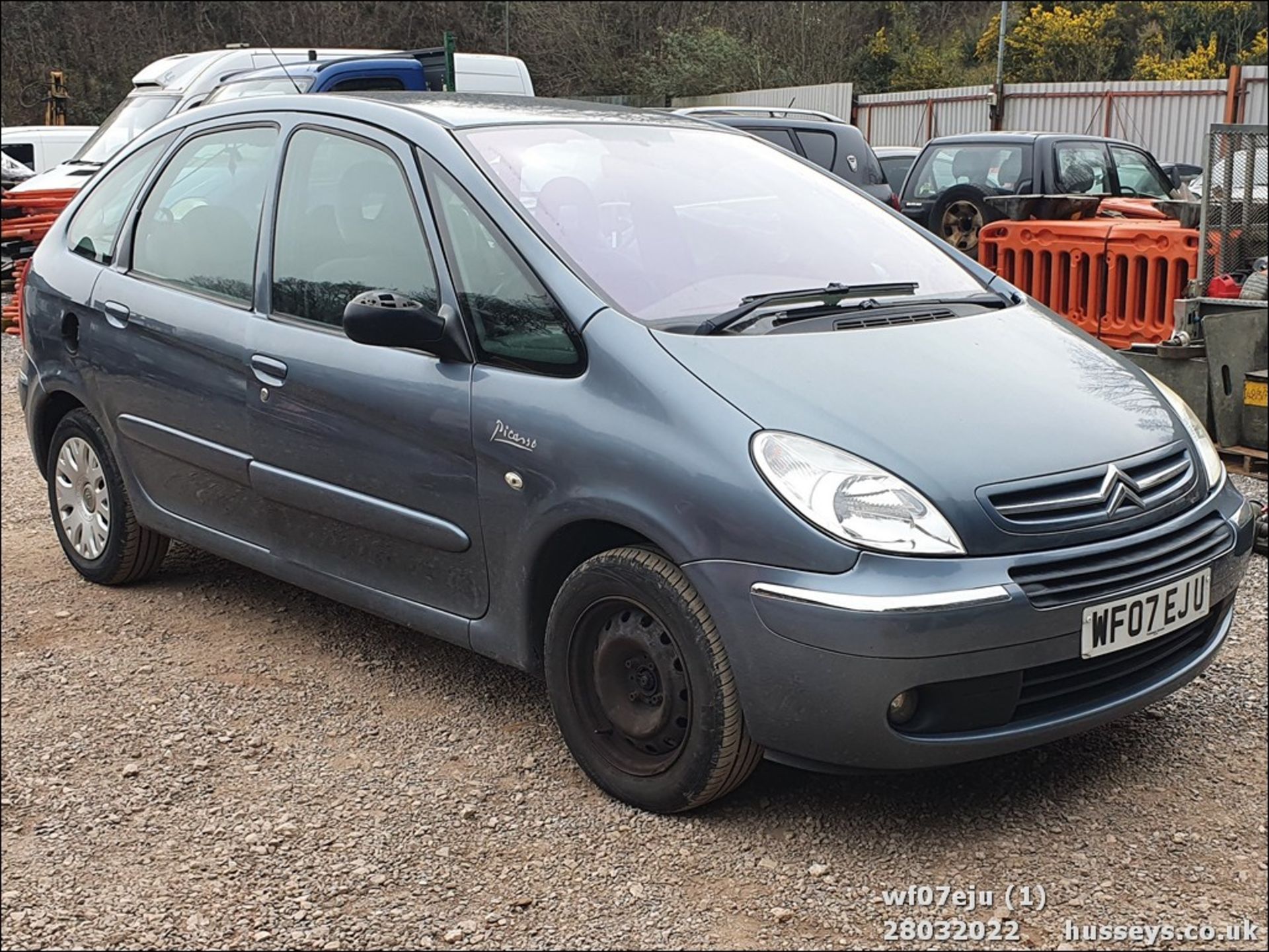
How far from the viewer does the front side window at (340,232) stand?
12.8ft

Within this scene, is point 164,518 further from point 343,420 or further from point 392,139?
point 392,139

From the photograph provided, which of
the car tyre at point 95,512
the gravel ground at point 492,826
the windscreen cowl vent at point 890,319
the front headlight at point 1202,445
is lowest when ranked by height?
the gravel ground at point 492,826

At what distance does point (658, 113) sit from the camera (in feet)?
15.1

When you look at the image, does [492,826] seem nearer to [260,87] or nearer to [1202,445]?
[1202,445]

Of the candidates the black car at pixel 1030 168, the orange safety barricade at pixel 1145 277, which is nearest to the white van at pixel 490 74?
the black car at pixel 1030 168

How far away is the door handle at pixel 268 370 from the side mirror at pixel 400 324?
480 mm

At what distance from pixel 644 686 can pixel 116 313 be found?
95.7 inches

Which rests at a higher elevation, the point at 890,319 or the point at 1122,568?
the point at 890,319

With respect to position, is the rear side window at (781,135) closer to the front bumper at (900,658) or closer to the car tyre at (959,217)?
the car tyre at (959,217)

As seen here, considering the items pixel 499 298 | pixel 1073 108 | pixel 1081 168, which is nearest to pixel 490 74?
pixel 1081 168

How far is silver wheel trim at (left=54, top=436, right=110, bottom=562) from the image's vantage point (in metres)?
5.09

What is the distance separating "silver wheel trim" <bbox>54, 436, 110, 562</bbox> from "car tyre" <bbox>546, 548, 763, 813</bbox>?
2307 millimetres

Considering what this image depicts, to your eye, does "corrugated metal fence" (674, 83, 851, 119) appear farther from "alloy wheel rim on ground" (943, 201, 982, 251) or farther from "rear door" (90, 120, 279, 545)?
"rear door" (90, 120, 279, 545)

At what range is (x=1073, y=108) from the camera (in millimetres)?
23344
